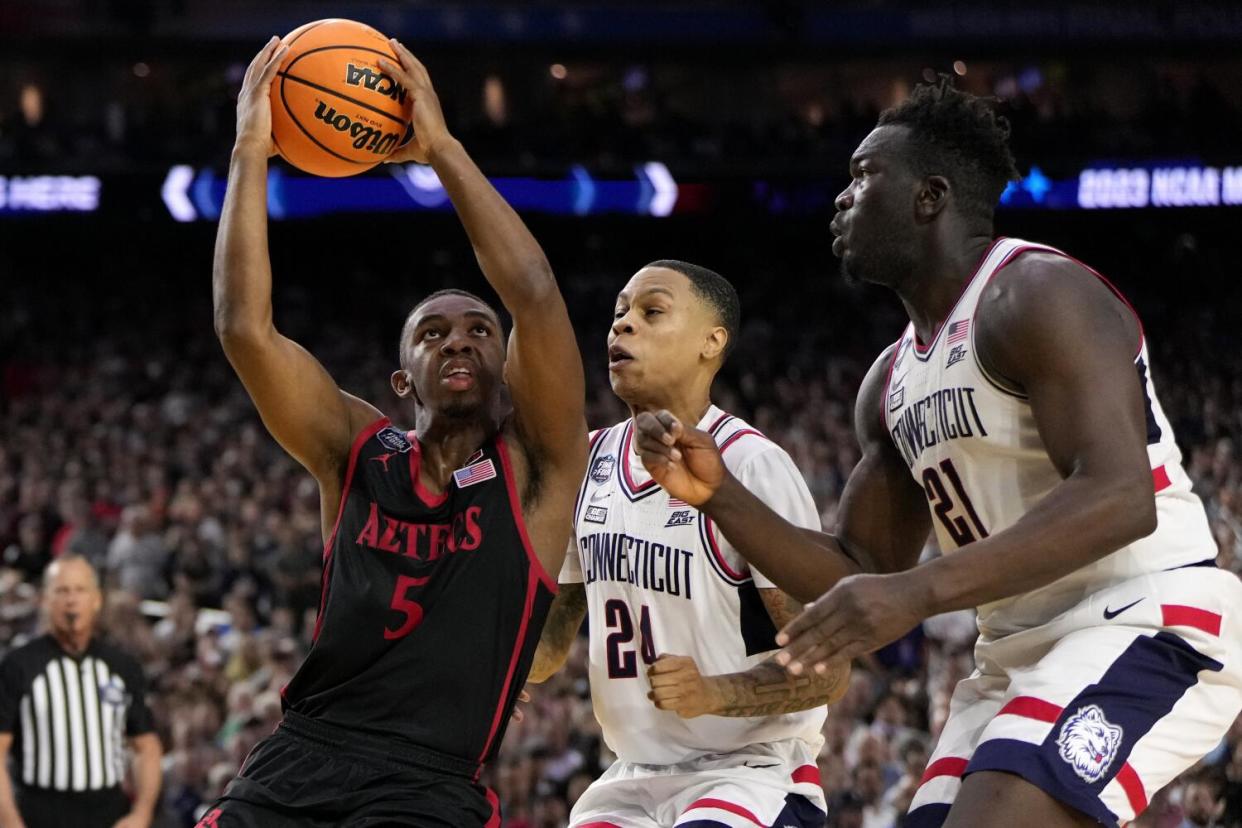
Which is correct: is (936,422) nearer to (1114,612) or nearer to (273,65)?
(1114,612)

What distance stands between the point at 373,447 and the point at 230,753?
6.11 metres

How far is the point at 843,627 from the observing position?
270 cm

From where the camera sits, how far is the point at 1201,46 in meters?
19.6

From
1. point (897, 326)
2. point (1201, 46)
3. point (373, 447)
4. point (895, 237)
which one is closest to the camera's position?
point (895, 237)

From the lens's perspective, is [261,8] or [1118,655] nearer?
[1118,655]

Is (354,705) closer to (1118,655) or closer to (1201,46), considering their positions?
(1118,655)

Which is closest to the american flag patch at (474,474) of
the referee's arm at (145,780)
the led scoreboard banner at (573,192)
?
the referee's arm at (145,780)

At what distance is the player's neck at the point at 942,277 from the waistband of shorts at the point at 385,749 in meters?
1.48

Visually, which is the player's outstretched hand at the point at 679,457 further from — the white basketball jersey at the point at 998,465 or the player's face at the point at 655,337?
the player's face at the point at 655,337

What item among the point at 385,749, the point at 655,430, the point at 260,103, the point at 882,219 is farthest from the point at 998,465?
the point at 260,103

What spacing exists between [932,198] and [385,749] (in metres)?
1.80

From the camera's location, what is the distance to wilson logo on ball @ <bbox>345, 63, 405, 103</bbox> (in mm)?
3857

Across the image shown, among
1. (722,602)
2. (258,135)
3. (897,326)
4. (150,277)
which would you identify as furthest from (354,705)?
(150,277)

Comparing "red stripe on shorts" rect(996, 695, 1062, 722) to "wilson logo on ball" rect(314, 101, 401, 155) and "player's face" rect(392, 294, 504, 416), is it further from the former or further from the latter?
"wilson logo on ball" rect(314, 101, 401, 155)
